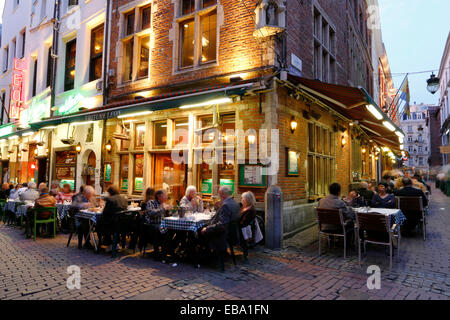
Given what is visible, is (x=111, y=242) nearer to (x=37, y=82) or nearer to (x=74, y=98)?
(x=74, y=98)

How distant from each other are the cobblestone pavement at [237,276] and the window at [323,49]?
6359 millimetres

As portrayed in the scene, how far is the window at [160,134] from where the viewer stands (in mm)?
8664

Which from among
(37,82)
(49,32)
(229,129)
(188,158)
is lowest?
(188,158)

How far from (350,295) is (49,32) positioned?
54.3ft

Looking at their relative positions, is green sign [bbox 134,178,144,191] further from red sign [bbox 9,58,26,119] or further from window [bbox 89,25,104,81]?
red sign [bbox 9,58,26,119]

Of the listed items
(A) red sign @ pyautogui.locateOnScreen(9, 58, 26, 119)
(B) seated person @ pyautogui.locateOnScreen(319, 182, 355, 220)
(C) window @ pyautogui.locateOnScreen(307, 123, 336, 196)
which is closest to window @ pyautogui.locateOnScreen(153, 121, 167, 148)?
(C) window @ pyautogui.locateOnScreen(307, 123, 336, 196)

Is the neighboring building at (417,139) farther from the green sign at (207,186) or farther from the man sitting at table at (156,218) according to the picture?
the man sitting at table at (156,218)

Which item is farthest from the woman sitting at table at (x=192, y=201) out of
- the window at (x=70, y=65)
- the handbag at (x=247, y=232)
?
the window at (x=70, y=65)

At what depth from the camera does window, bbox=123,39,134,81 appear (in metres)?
10.1

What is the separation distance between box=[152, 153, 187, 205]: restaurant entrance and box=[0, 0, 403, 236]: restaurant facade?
0.03 m

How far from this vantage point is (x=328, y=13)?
10289mm

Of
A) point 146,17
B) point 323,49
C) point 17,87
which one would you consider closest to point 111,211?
point 146,17

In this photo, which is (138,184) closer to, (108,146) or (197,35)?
(108,146)
